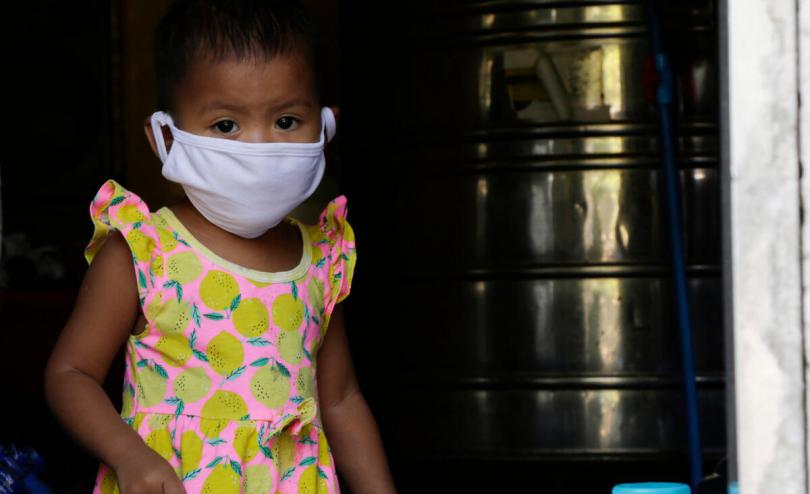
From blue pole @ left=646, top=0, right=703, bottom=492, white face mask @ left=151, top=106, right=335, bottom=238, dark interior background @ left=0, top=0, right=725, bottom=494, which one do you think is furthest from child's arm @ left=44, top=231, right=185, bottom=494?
blue pole @ left=646, top=0, right=703, bottom=492

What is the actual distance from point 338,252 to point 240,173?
0.80ft

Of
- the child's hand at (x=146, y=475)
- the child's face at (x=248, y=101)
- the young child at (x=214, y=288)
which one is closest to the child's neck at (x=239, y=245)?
the young child at (x=214, y=288)

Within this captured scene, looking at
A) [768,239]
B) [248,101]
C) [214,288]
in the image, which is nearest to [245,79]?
[248,101]

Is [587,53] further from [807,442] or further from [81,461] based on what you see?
[807,442]

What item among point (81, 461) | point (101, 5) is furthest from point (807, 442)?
point (101, 5)

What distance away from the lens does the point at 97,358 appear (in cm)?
135

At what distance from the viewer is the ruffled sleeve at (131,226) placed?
4.45ft

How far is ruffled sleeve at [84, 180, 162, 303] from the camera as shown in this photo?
1356 millimetres

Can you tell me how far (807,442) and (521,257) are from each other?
83.7 inches

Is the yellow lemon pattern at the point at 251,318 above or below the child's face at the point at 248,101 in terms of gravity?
below

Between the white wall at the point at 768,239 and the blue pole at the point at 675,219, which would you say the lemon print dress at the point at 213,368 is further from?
the blue pole at the point at 675,219

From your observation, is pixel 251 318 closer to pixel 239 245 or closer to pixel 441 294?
pixel 239 245

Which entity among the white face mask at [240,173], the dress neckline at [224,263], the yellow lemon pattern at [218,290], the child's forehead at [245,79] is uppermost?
the child's forehead at [245,79]

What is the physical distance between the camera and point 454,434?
3.01 meters
